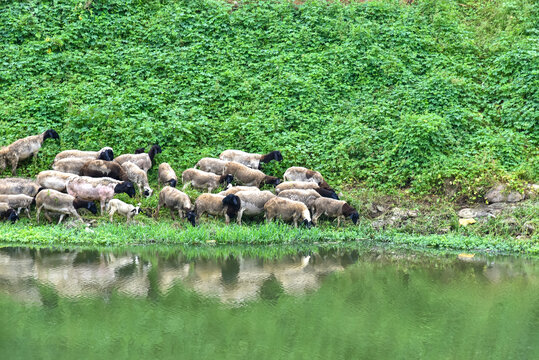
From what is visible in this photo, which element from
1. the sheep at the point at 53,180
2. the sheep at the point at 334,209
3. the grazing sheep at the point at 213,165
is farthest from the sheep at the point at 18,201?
the sheep at the point at 334,209

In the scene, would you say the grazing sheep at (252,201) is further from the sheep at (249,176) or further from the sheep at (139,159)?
the sheep at (139,159)

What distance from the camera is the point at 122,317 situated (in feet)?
28.8

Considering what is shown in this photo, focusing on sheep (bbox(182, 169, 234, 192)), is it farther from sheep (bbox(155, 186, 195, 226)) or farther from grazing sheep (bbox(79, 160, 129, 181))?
grazing sheep (bbox(79, 160, 129, 181))

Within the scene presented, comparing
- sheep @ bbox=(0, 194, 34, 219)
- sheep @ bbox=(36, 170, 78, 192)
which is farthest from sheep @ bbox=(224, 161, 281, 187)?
sheep @ bbox=(0, 194, 34, 219)

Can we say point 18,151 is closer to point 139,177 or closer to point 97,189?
point 97,189

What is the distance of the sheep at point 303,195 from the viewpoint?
14.6 meters

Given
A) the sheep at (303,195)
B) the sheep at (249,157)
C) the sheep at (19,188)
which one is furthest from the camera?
the sheep at (249,157)

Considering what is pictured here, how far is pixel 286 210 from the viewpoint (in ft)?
46.6

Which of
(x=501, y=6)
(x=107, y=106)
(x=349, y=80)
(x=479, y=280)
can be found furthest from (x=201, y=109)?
(x=501, y=6)

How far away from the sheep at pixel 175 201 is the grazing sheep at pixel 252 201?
1.11 meters

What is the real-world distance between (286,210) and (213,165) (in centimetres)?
264

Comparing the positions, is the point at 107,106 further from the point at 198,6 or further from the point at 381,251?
the point at 381,251

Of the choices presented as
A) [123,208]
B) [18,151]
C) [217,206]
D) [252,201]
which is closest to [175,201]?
[217,206]

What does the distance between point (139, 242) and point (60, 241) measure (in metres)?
1.56
